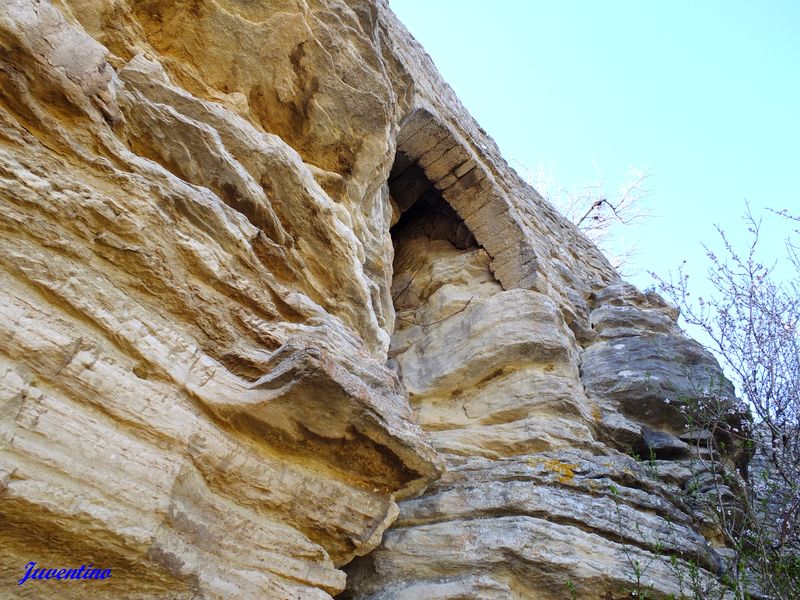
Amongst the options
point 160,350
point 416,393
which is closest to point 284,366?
point 160,350

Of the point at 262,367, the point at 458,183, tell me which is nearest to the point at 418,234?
the point at 458,183

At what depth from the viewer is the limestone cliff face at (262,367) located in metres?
2.03

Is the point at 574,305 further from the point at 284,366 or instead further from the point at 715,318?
the point at 284,366

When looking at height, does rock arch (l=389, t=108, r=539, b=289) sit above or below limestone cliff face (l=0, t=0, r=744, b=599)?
above

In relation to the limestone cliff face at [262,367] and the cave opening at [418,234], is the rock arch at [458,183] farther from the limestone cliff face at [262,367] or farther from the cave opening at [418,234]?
the limestone cliff face at [262,367]

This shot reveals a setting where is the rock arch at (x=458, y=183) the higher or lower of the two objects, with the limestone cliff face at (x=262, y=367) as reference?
higher

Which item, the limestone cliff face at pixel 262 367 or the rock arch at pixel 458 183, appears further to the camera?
the rock arch at pixel 458 183

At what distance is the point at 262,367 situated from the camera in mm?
2756

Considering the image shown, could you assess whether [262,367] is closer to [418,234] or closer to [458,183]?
[458,183]

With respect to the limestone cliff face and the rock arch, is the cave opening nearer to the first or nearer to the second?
the rock arch

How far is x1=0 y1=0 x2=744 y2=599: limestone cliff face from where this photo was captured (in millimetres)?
2031

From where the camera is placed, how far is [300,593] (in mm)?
2393

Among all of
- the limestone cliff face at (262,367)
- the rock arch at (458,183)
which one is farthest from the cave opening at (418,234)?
the limestone cliff face at (262,367)

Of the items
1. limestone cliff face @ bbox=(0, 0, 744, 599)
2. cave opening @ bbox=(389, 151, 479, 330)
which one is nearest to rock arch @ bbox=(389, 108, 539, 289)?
cave opening @ bbox=(389, 151, 479, 330)
